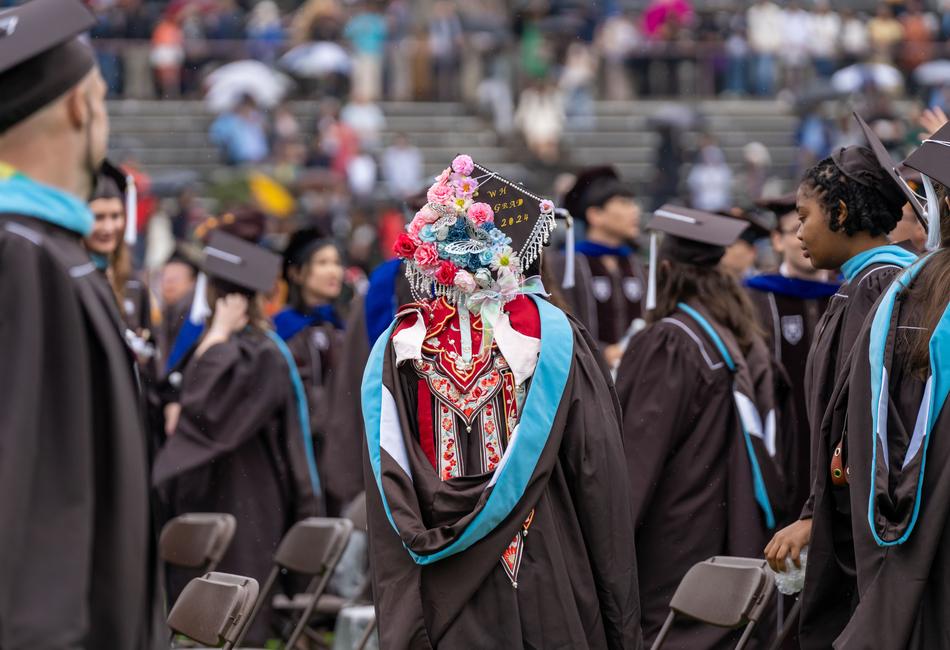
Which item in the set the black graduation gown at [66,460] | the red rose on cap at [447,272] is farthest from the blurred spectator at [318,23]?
the black graduation gown at [66,460]

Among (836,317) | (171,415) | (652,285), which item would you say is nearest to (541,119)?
(171,415)

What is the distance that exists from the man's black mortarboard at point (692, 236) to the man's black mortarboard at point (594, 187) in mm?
2419

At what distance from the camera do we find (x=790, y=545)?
5.40 metres

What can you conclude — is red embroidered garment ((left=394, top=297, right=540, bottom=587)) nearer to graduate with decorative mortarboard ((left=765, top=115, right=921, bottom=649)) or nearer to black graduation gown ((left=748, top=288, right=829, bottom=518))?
graduate with decorative mortarboard ((left=765, top=115, right=921, bottom=649))

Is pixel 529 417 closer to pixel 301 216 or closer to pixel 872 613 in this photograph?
pixel 872 613

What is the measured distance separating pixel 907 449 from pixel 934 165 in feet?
2.65

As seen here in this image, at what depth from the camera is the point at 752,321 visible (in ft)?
23.4

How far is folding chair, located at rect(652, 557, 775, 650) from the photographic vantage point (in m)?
5.46

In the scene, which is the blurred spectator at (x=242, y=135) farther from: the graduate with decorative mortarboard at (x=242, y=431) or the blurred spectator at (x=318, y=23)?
the graduate with decorative mortarboard at (x=242, y=431)

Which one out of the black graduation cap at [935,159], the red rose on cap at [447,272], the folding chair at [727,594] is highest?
the black graduation cap at [935,159]

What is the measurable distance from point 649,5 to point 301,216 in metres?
8.44

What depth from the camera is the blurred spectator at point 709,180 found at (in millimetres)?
21297

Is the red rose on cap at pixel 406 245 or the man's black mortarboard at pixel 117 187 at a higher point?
the man's black mortarboard at pixel 117 187

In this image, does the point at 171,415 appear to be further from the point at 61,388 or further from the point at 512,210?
the point at 61,388
